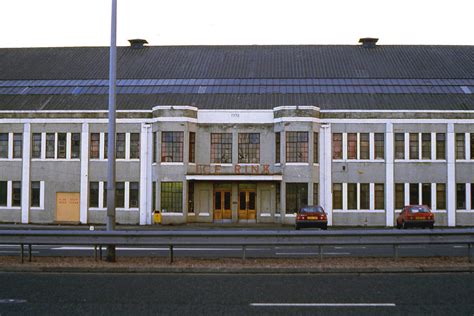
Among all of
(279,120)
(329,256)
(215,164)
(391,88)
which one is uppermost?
(391,88)

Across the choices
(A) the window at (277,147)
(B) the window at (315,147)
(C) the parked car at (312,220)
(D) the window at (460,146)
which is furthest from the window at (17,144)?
(D) the window at (460,146)

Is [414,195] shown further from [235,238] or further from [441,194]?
[235,238]

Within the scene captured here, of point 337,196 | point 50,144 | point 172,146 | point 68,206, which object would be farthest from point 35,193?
point 337,196

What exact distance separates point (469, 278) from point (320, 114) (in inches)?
1192

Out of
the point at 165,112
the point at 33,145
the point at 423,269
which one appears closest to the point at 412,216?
the point at 165,112

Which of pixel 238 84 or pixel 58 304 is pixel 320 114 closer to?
pixel 238 84

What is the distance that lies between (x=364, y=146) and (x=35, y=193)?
23782 mm

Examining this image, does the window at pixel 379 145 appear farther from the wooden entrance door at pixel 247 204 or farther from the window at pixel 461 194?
the wooden entrance door at pixel 247 204

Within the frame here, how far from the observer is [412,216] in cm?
3609

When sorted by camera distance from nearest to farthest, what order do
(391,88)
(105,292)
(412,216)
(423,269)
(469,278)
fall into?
(105,292)
(469,278)
(423,269)
(412,216)
(391,88)

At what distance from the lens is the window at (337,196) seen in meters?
43.1

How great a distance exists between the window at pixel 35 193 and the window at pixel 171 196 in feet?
30.0

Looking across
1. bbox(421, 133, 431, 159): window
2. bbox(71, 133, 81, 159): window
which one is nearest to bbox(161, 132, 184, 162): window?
bbox(71, 133, 81, 159): window

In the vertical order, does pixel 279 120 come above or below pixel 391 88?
below
